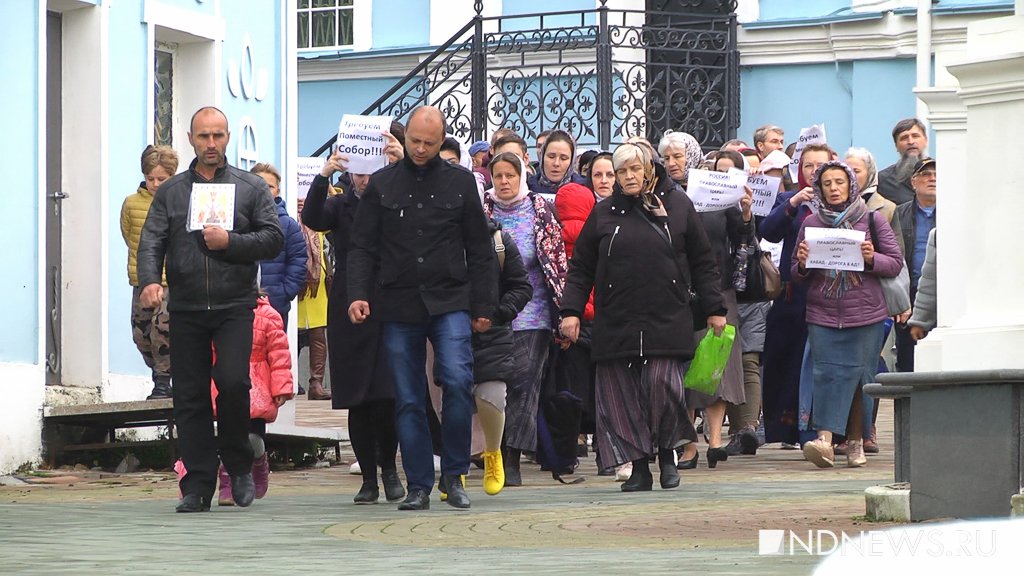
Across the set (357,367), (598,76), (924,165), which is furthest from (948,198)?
(598,76)

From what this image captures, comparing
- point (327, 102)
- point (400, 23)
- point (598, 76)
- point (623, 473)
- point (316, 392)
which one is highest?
point (400, 23)

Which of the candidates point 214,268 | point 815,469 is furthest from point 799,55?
point 214,268

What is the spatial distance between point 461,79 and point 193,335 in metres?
13.0

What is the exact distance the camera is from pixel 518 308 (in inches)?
411

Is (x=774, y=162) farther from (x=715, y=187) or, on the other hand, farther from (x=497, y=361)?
(x=497, y=361)

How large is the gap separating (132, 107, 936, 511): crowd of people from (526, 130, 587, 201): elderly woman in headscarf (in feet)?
0.07

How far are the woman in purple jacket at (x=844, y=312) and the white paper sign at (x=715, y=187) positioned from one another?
0.54m

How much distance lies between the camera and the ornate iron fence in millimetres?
22125

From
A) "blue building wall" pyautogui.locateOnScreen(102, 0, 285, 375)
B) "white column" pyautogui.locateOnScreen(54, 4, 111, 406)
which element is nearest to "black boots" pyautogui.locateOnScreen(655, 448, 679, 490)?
"white column" pyautogui.locateOnScreen(54, 4, 111, 406)

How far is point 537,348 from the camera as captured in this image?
1197 centimetres

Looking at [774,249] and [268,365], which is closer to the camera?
[268,365]

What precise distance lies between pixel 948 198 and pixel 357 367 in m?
3.30

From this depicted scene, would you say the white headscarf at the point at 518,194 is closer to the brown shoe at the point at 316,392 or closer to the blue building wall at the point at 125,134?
the blue building wall at the point at 125,134

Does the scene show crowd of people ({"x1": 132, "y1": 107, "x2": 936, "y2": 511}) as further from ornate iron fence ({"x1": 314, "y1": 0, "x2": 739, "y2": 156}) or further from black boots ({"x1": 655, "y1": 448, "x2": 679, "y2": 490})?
ornate iron fence ({"x1": 314, "y1": 0, "x2": 739, "y2": 156})
